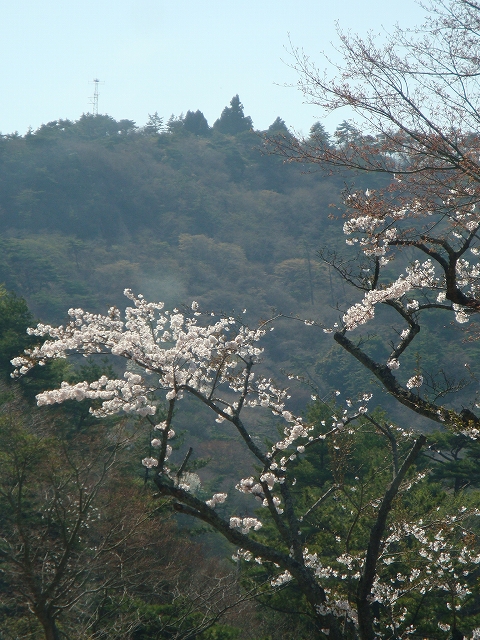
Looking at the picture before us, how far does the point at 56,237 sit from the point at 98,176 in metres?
9.66

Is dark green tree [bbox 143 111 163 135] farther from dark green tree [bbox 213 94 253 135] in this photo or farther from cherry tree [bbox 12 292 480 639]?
cherry tree [bbox 12 292 480 639]

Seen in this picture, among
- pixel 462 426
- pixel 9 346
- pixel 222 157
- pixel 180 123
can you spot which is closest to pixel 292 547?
pixel 462 426

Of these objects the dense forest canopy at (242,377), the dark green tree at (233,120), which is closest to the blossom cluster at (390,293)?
the dense forest canopy at (242,377)

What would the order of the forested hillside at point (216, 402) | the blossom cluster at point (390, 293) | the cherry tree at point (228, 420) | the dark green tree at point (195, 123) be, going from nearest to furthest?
the blossom cluster at point (390, 293) → the cherry tree at point (228, 420) → the forested hillside at point (216, 402) → the dark green tree at point (195, 123)

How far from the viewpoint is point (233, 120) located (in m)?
64.8

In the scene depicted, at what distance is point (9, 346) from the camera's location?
52.5 feet

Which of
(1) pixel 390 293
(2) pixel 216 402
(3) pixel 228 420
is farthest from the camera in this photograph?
(2) pixel 216 402

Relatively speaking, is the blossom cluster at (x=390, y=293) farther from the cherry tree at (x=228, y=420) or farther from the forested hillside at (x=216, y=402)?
the cherry tree at (x=228, y=420)

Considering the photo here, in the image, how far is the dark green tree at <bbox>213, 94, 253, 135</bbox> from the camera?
64562 mm

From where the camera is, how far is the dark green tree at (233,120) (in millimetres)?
64562

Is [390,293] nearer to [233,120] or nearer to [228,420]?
[228,420]

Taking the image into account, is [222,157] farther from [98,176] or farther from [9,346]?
[9,346]

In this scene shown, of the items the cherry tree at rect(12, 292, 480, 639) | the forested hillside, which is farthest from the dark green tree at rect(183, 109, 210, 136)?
the cherry tree at rect(12, 292, 480, 639)

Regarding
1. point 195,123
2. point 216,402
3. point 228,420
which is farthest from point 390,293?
point 195,123
